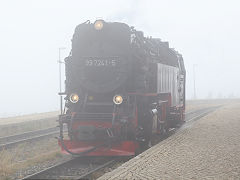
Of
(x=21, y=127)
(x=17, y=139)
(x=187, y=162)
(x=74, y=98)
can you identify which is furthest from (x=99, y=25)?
(x=21, y=127)

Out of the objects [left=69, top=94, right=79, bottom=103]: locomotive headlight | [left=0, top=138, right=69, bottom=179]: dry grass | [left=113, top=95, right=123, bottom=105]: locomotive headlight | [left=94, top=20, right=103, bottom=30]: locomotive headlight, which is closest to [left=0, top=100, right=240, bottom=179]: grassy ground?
[left=0, top=138, right=69, bottom=179]: dry grass

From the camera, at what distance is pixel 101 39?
10.6 m

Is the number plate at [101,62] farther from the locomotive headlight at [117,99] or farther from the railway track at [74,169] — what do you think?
the railway track at [74,169]

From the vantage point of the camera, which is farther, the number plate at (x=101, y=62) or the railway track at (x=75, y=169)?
the number plate at (x=101, y=62)

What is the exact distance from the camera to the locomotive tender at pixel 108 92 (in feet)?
32.0

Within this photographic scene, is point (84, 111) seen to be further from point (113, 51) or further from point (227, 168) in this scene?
point (227, 168)

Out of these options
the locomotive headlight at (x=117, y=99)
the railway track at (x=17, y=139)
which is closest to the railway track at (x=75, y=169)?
the locomotive headlight at (x=117, y=99)

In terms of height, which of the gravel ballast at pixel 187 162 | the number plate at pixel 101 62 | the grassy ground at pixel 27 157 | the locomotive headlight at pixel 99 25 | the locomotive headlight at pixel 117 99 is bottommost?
the grassy ground at pixel 27 157

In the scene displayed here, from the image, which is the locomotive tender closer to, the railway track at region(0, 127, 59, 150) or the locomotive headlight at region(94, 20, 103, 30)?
the locomotive headlight at region(94, 20, 103, 30)

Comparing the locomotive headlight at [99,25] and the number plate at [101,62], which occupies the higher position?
the locomotive headlight at [99,25]

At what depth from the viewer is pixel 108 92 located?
34.2 feet

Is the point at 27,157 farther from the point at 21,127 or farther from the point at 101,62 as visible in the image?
the point at 21,127

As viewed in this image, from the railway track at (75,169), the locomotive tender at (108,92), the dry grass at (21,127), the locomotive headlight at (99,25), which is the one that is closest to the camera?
the railway track at (75,169)

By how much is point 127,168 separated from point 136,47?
13.8ft
